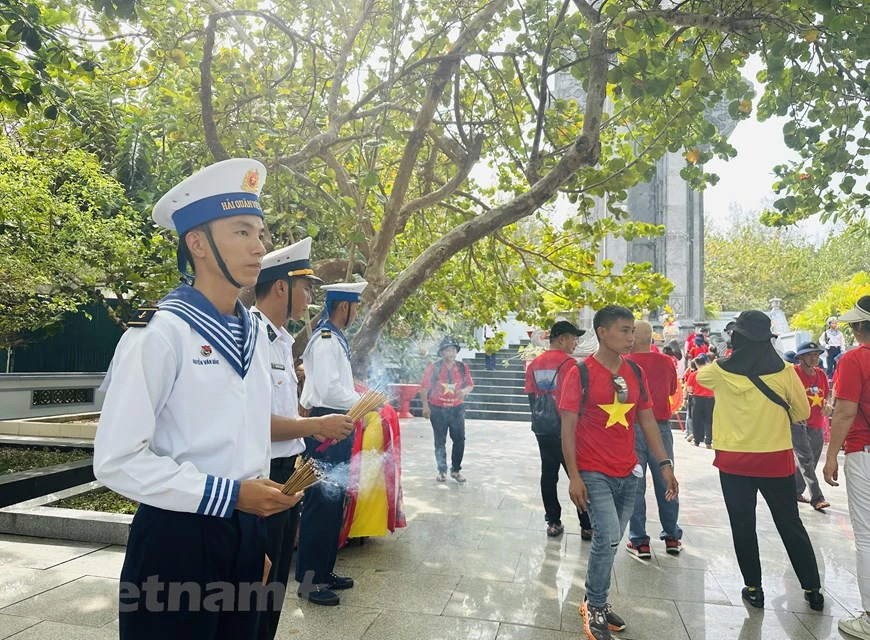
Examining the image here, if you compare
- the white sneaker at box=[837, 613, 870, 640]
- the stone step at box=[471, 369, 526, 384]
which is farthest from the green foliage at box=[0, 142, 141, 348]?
the stone step at box=[471, 369, 526, 384]

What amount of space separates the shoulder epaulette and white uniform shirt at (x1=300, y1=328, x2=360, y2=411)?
2.37 m

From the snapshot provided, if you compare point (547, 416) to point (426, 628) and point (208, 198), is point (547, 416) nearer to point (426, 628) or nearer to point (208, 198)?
point (426, 628)

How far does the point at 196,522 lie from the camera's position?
179cm

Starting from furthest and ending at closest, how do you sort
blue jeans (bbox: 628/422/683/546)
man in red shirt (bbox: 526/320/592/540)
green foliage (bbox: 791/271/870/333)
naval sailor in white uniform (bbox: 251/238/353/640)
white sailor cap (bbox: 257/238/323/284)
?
1. green foliage (bbox: 791/271/870/333)
2. man in red shirt (bbox: 526/320/592/540)
3. blue jeans (bbox: 628/422/683/546)
4. white sailor cap (bbox: 257/238/323/284)
5. naval sailor in white uniform (bbox: 251/238/353/640)

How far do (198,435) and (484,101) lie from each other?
7.27 meters

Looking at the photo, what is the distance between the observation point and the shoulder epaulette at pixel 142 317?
1.71 metres

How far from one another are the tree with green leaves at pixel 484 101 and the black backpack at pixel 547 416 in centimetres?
164

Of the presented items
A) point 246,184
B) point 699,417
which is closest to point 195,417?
point 246,184

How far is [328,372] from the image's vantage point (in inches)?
163

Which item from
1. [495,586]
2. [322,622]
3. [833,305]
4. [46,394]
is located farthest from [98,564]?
[833,305]

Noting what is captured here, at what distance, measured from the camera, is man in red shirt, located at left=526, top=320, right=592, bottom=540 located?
5.84 metres

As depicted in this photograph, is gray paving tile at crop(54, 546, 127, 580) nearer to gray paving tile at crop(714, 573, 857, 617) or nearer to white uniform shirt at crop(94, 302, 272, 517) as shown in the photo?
white uniform shirt at crop(94, 302, 272, 517)

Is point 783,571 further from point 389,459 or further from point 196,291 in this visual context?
point 196,291

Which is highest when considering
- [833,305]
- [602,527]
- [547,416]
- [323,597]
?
[833,305]
